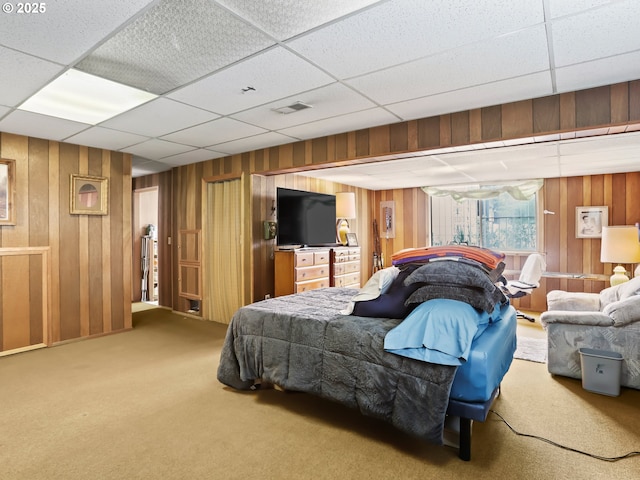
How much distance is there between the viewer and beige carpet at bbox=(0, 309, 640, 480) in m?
2.01

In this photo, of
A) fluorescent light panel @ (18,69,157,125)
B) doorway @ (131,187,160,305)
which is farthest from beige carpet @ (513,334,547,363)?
doorway @ (131,187,160,305)

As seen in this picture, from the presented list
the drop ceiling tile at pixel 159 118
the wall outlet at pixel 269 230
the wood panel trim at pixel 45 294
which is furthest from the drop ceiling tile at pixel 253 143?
the wood panel trim at pixel 45 294

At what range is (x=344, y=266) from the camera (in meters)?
6.17

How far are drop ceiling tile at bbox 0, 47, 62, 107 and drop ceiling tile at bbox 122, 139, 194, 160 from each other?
1.48m

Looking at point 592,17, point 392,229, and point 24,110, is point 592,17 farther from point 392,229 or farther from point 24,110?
point 392,229

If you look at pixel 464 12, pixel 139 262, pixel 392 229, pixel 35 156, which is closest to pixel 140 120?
pixel 35 156

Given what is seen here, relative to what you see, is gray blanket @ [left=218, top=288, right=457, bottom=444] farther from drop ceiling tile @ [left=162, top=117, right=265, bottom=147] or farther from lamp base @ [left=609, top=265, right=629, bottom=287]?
lamp base @ [left=609, top=265, right=629, bottom=287]

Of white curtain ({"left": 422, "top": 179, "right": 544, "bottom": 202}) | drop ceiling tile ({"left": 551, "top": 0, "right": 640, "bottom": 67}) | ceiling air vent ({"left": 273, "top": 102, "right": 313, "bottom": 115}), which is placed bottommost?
white curtain ({"left": 422, "top": 179, "right": 544, "bottom": 202})

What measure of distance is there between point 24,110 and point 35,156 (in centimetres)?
110

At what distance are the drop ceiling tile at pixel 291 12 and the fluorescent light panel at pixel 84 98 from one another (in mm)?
1430

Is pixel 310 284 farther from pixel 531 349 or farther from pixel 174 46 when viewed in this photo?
pixel 174 46

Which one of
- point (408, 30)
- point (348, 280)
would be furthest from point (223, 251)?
point (408, 30)

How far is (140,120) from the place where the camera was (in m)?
3.57

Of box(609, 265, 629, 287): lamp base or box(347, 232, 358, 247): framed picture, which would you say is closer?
box(609, 265, 629, 287): lamp base
